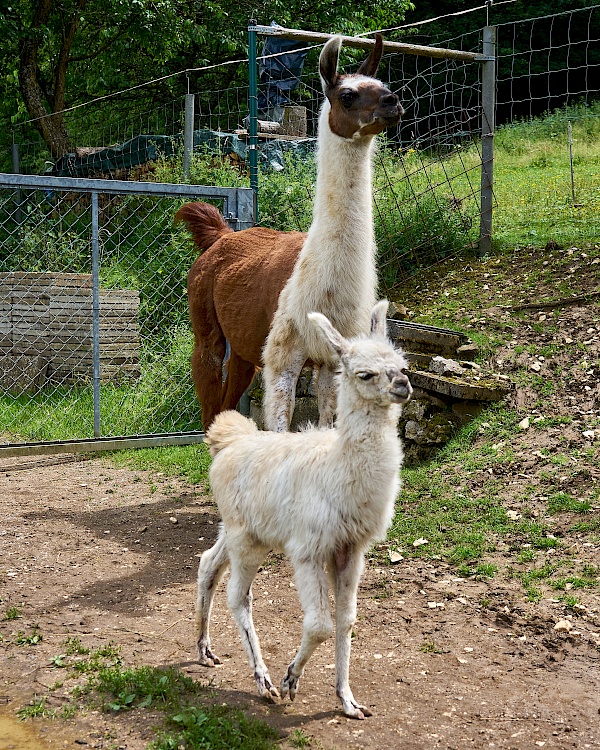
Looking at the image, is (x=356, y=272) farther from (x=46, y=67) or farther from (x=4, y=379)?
(x=46, y=67)

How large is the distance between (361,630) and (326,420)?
1240 millimetres

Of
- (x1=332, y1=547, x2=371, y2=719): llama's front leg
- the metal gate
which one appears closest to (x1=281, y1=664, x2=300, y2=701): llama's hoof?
(x1=332, y1=547, x2=371, y2=719): llama's front leg

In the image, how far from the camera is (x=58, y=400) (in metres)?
8.77

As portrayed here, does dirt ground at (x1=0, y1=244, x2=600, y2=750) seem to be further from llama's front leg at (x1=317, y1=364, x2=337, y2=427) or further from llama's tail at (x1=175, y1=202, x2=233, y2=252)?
llama's tail at (x1=175, y1=202, x2=233, y2=252)

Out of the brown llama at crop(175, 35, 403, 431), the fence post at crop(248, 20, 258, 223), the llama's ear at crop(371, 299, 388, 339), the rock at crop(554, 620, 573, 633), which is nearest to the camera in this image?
the llama's ear at crop(371, 299, 388, 339)

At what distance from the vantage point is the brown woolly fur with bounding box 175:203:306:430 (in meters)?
5.37

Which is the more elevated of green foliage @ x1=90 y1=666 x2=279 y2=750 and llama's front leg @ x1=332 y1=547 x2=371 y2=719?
llama's front leg @ x1=332 y1=547 x2=371 y2=719

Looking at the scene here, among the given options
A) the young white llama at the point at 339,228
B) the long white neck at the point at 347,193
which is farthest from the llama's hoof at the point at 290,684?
the long white neck at the point at 347,193

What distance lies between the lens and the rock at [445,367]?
614cm

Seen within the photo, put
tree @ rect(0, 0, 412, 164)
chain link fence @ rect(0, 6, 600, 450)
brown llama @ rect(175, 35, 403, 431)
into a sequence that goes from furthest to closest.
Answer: tree @ rect(0, 0, 412, 164) → chain link fence @ rect(0, 6, 600, 450) → brown llama @ rect(175, 35, 403, 431)

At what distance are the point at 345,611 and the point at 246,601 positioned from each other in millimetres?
416


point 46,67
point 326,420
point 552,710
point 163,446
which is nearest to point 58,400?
point 163,446

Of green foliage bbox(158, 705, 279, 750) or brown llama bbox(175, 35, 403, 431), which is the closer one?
green foliage bbox(158, 705, 279, 750)

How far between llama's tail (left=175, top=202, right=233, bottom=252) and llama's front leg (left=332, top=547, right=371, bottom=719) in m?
3.58
